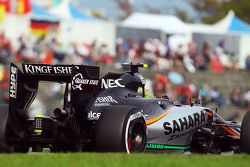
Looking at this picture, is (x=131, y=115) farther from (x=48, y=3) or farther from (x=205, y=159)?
(x=48, y=3)

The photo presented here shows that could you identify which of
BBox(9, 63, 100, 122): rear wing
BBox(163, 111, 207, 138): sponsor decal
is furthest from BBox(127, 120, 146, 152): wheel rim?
BBox(163, 111, 207, 138): sponsor decal

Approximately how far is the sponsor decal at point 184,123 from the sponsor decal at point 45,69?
6.35 ft

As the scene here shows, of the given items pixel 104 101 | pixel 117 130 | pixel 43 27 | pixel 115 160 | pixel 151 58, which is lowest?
pixel 115 160

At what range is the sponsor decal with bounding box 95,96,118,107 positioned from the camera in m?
10.9

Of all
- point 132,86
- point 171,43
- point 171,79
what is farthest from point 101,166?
point 171,43

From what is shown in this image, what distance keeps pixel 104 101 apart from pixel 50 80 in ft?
2.78

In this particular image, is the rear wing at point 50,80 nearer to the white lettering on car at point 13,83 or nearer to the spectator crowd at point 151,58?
the white lettering on car at point 13,83

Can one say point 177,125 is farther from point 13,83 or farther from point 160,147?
point 13,83

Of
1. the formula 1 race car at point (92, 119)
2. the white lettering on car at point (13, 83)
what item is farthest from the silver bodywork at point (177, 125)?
the white lettering on car at point (13, 83)

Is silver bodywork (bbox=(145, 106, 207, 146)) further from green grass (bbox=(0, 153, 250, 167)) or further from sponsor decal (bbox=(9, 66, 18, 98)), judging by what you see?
green grass (bbox=(0, 153, 250, 167))

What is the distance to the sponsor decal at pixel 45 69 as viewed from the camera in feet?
34.3

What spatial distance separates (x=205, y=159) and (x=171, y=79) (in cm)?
2010

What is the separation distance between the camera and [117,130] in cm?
1001

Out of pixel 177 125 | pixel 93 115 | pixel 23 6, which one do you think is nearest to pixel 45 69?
pixel 93 115
